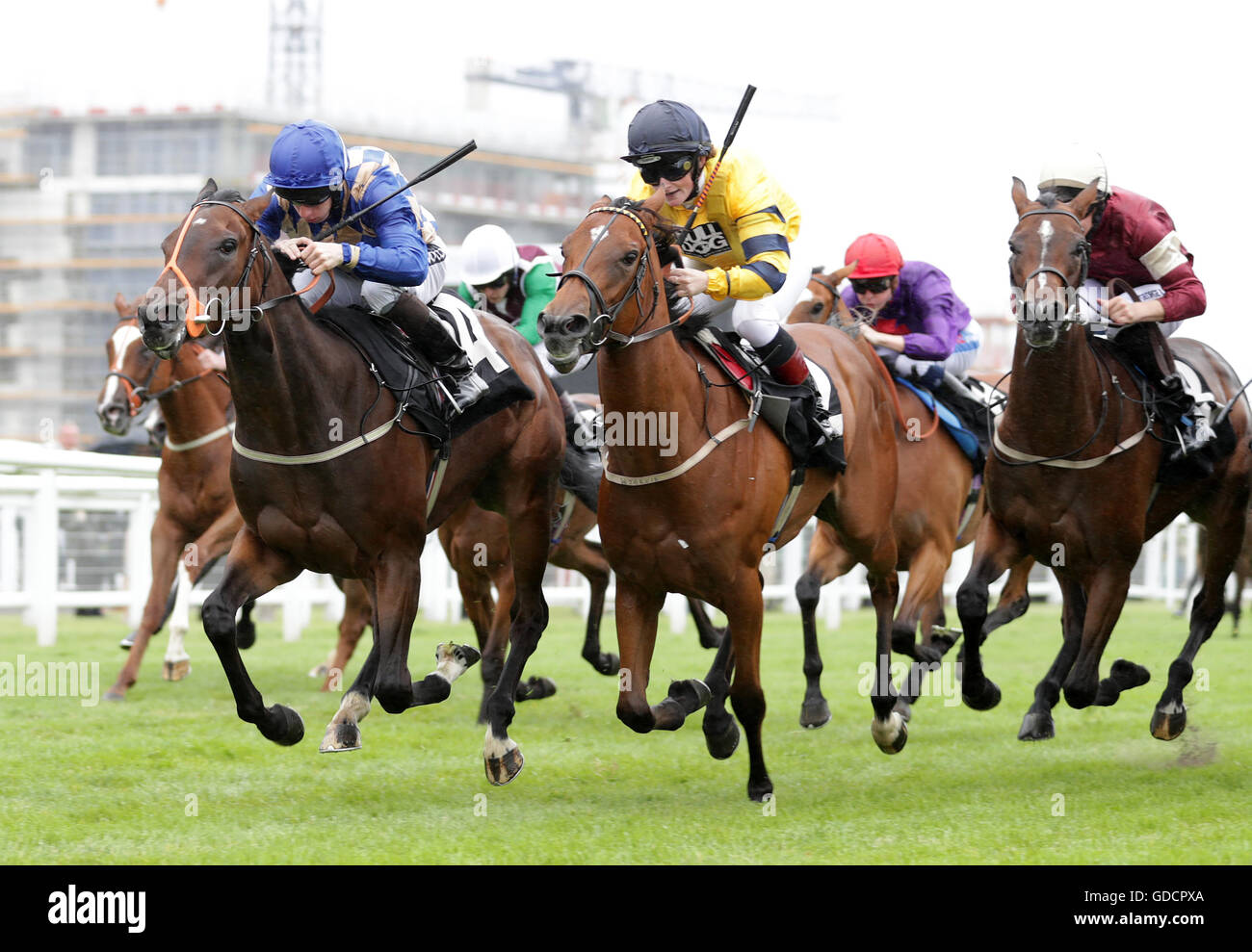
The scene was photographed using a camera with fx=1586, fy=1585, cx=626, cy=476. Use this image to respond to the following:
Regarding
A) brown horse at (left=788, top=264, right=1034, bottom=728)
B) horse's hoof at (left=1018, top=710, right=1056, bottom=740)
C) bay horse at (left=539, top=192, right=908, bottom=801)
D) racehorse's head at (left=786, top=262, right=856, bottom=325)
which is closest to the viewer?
bay horse at (left=539, top=192, right=908, bottom=801)

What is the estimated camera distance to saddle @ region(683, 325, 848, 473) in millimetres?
5875

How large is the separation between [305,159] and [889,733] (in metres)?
3.42

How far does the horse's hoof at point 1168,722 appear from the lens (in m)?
6.75

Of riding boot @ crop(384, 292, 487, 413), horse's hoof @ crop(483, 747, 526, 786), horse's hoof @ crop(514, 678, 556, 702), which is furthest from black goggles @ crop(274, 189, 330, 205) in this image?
horse's hoof @ crop(514, 678, 556, 702)

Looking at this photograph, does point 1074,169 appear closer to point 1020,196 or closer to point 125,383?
point 1020,196

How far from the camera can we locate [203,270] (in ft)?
16.8

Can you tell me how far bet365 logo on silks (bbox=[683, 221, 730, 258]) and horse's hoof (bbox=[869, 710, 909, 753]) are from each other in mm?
2157

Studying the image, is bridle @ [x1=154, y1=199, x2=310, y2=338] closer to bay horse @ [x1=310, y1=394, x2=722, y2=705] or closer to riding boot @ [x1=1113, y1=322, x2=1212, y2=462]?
bay horse @ [x1=310, y1=394, x2=722, y2=705]

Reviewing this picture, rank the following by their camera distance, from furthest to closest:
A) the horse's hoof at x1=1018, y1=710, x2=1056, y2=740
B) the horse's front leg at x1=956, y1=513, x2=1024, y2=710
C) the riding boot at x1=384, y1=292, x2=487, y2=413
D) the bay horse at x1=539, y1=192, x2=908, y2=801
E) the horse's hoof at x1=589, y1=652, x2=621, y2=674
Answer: the horse's hoof at x1=589, y1=652, x2=621, y2=674 → the horse's hoof at x1=1018, y1=710, x2=1056, y2=740 → the horse's front leg at x1=956, y1=513, x2=1024, y2=710 → the riding boot at x1=384, y1=292, x2=487, y2=413 → the bay horse at x1=539, y1=192, x2=908, y2=801

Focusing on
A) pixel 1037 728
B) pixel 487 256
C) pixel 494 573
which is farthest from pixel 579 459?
pixel 1037 728

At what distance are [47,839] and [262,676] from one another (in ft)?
17.2

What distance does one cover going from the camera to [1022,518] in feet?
→ 20.8
